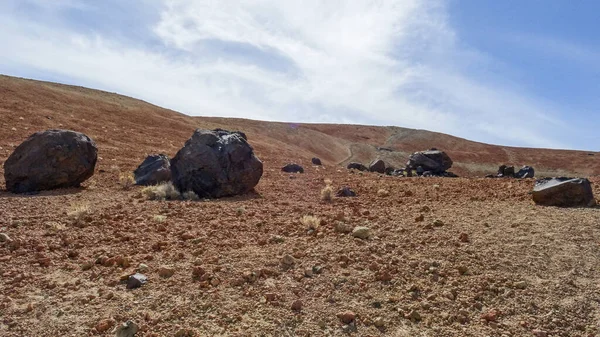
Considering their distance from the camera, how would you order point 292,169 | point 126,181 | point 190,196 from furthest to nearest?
1. point 292,169
2. point 126,181
3. point 190,196

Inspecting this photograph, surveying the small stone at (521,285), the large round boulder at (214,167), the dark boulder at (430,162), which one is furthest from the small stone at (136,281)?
the dark boulder at (430,162)

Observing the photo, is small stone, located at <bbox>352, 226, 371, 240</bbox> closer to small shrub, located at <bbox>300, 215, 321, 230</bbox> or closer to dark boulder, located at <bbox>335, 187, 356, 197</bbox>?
small shrub, located at <bbox>300, 215, 321, 230</bbox>

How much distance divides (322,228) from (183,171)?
16.7ft

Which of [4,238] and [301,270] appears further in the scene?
[4,238]

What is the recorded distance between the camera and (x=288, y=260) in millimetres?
6305

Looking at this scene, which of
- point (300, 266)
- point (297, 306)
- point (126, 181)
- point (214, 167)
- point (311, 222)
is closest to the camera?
point (297, 306)

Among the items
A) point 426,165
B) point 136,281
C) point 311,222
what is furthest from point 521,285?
point 426,165

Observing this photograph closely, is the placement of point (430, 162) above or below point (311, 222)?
above

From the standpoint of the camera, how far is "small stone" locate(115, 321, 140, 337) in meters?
4.73

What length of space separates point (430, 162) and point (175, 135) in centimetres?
1957

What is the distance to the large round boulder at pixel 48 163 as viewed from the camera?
11.3m

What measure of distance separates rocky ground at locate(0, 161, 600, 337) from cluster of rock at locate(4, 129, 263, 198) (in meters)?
2.07

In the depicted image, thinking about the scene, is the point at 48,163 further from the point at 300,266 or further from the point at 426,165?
the point at 426,165

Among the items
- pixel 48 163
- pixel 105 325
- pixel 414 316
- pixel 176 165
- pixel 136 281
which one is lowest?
pixel 105 325
